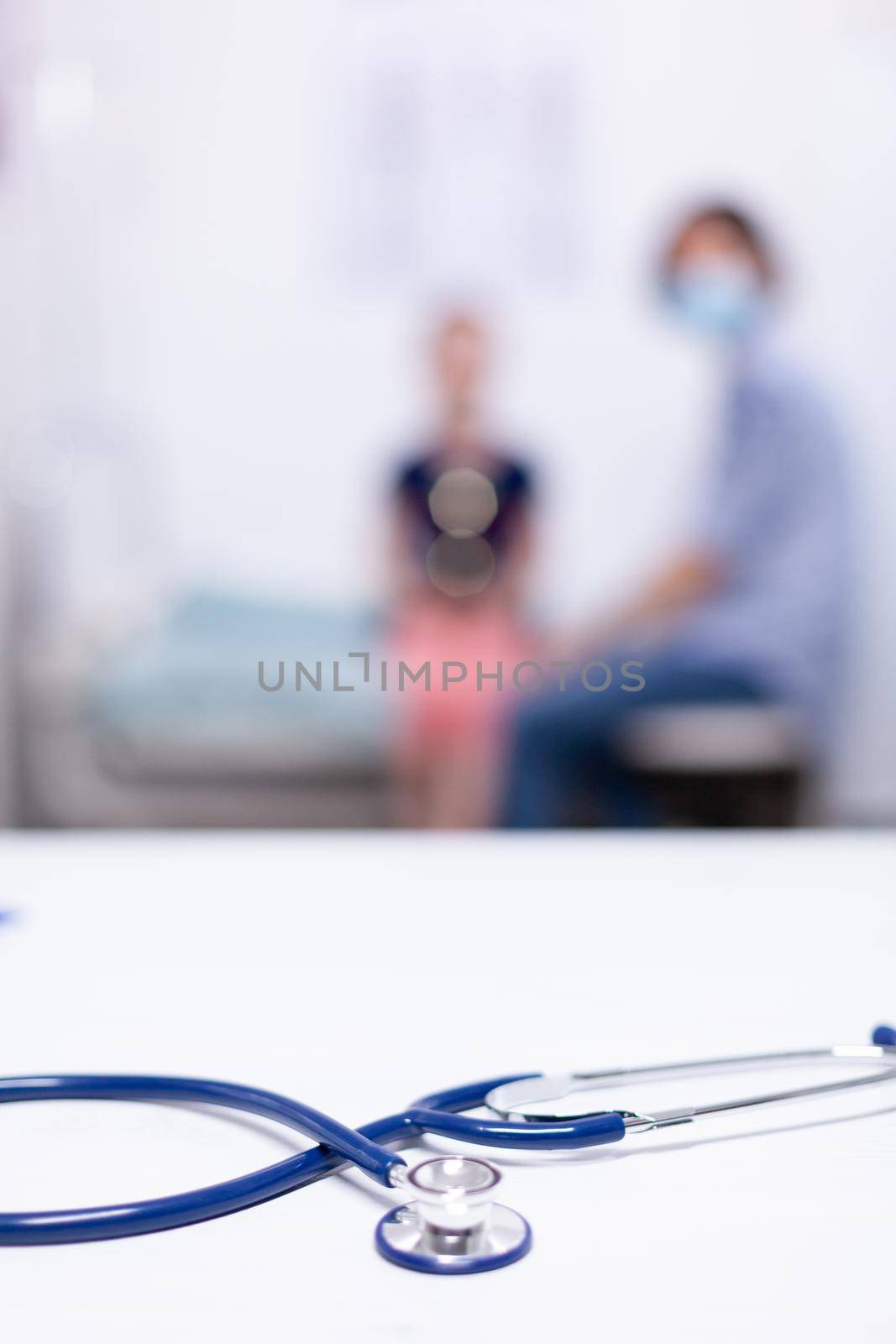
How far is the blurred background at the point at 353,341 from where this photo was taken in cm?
209

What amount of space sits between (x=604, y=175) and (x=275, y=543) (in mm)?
883

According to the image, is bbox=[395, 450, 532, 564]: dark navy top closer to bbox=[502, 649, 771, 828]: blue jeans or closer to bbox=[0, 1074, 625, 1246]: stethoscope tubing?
bbox=[502, 649, 771, 828]: blue jeans

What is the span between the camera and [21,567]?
7.14ft

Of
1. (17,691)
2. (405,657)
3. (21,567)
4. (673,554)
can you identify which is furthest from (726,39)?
(17,691)

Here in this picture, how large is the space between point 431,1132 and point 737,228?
2.08m

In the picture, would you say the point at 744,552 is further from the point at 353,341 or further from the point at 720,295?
the point at 353,341

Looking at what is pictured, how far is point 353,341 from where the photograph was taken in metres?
2.15

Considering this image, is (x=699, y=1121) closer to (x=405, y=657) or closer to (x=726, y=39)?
(x=405, y=657)

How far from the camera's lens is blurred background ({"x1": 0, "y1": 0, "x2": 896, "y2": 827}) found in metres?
2.09

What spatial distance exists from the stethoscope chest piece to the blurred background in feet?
5.98

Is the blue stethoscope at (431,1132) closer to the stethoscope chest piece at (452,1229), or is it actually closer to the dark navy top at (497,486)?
the stethoscope chest piece at (452,1229)

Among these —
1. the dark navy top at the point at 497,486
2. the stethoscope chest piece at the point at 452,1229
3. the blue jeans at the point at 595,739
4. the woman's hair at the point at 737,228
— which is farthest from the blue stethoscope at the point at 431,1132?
the woman's hair at the point at 737,228

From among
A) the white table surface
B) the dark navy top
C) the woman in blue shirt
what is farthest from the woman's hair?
the white table surface

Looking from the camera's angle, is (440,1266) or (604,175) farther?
(604,175)
